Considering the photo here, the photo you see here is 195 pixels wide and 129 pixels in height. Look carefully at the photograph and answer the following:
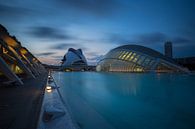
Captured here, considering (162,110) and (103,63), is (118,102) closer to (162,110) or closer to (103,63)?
(162,110)

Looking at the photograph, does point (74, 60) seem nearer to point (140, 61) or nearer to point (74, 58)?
point (74, 58)

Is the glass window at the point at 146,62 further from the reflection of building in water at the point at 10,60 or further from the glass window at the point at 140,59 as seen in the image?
the reflection of building in water at the point at 10,60

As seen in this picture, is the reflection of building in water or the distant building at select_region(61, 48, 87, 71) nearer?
the reflection of building in water

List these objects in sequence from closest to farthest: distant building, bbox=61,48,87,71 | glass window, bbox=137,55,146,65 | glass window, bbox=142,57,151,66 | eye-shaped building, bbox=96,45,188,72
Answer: eye-shaped building, bbox=96,45,188,72 → glass window, bbox=142,57,151,66 → glass window, bbox=137,55,146,65 → distant building, bbox=61,48,87,71

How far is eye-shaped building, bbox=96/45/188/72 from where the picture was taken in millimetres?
37500

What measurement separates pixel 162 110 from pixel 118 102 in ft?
6.66

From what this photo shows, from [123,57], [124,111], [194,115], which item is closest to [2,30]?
[124,111]

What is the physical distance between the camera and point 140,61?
128ft

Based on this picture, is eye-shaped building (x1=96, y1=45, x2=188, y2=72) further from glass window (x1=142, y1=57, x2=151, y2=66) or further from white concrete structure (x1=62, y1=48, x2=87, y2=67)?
white concrete structure (x1=62, y1=48, x2=87, y2=67)

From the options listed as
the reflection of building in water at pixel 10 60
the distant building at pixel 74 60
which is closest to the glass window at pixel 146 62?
the reflection of building in water at pixel 10 60

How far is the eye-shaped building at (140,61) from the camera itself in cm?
3750

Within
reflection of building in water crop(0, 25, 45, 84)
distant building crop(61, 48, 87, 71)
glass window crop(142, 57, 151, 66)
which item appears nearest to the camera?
reflection of building in water crop(0, 25, 45, 84)

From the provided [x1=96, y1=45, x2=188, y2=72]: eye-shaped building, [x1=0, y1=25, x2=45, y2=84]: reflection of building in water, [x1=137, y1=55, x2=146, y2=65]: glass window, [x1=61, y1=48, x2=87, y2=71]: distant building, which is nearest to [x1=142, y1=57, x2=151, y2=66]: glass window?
[x1=96, y1=45, x2=188, y2=72]: eye-shaped building

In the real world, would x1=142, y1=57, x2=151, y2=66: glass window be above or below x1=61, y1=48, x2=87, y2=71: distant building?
below
